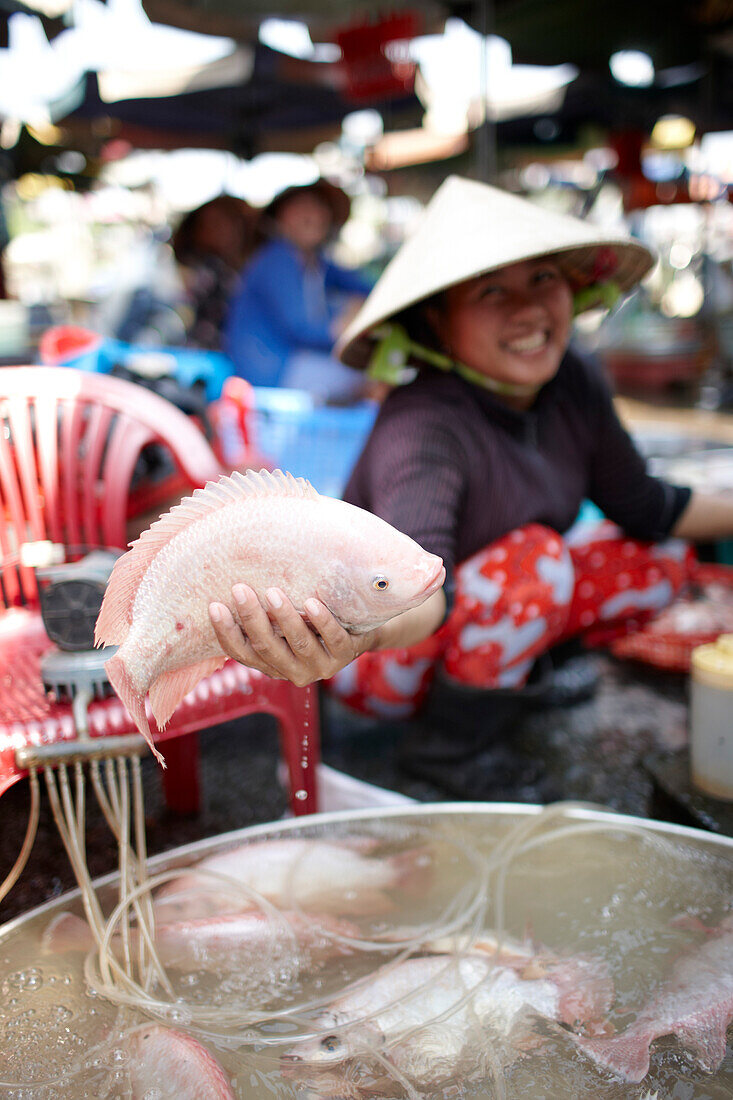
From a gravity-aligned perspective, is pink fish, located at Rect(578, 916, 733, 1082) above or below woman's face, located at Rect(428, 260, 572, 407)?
below

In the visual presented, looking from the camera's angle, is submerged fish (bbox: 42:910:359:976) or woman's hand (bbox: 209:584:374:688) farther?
submerged fish (bbox: 42:910:359:976)

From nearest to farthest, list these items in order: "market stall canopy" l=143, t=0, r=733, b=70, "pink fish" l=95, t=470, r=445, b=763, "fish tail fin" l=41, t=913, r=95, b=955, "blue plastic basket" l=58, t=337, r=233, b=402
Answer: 1. "pink fish" l=95, t=470, r=445, b=763
2. "fish tail fin" l=41, t=913, r=95, b=955
3. "blue plastic basket" l=58, t=337, r=233, b=402
4. "market stall canopy" l=143, t=0, r=733, b=70

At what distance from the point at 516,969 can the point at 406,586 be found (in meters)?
0.62

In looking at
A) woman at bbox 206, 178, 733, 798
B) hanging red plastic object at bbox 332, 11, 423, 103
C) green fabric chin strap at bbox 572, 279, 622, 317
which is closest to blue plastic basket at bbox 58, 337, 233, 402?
woman at bbox 206, 178, 733, 798

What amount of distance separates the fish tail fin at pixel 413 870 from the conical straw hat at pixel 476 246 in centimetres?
100

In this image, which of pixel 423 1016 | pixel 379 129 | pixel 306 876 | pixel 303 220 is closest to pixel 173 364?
pixel 303 220

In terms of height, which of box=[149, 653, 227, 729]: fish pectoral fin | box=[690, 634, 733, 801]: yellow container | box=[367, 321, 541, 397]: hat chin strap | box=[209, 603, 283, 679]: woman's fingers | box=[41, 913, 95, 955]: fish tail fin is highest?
box=[367, 321, 541, 397]: hat chin strap

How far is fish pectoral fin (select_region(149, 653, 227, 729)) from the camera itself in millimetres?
1033

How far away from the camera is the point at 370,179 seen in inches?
322

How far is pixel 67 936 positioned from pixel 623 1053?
0.78 meters

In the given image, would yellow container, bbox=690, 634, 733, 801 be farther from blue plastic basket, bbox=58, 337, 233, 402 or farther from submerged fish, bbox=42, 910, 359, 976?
blue plastic basket, bbox=58, 337, 233, 402

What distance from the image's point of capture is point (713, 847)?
1.32 meters

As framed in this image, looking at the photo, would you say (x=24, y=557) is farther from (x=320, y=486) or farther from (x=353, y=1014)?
(x=320, y=486)

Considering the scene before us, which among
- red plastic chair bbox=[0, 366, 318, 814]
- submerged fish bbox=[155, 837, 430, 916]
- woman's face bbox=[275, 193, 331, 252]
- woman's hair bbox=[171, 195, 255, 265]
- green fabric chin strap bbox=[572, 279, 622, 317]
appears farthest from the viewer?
woman's hair bbox=[171, 195, 255, 265]
